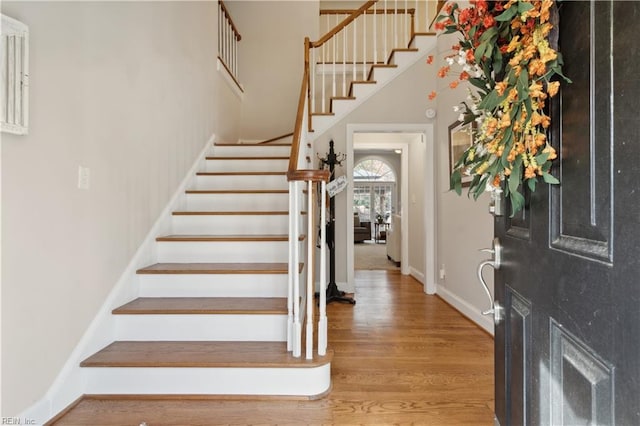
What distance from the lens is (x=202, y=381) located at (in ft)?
5.95

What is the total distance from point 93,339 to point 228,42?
4141 millimetres

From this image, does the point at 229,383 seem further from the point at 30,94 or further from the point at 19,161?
the point at 30,94

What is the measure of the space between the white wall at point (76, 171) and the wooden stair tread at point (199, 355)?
0.24 meters

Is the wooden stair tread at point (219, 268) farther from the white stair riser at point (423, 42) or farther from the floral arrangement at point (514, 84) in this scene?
the white stair riser at point (423, 42)

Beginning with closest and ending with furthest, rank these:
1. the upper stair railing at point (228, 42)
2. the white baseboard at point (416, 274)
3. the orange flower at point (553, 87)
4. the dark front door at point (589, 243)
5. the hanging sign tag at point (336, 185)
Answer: the dark front door at point (589, 243) → the orange flower at point (553, 87) → the hanging sign tag at point (336, 185) → the upper stair railing at point (228, 42) → the white baseboard at point (416, 274)

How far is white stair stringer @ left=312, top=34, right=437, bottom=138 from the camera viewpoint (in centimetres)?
394

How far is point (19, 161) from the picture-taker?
1.43m

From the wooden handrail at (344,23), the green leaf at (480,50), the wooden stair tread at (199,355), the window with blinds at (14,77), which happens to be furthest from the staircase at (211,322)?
the wooden handrail at (344,23)

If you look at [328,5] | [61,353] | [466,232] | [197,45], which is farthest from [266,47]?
[61,353]

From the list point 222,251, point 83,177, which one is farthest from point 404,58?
point 83,177

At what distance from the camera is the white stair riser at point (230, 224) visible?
2895mm

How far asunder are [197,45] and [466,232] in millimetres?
3318

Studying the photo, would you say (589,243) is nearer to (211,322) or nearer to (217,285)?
(211,322)

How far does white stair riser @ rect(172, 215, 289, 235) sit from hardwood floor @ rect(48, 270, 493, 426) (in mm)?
1031
